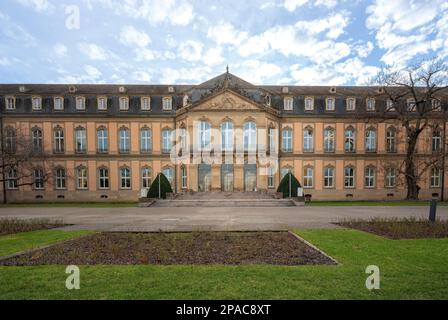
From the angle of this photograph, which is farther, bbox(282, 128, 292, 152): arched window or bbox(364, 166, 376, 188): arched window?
bbox(364, 166, 376, 188): arched window

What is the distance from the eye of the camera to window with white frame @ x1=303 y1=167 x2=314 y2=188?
1230 inches

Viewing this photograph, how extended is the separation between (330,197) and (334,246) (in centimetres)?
2564

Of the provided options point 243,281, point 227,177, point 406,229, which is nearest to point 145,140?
point 227,177

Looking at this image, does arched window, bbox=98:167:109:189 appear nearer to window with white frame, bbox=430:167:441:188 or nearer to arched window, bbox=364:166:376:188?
arched window, bbox=364:166:376:188

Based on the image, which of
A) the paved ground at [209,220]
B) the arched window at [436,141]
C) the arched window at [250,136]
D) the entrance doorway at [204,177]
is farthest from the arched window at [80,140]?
the arched window at [436,141]

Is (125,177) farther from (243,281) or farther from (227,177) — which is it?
(243,281)

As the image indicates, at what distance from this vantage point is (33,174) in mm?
30938

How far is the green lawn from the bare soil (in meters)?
0.64

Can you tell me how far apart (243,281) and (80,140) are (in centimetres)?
3238

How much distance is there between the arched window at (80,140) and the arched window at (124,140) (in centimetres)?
441

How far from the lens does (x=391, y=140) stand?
31.8 metres

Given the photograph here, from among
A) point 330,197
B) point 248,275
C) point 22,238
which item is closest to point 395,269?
point 248,275

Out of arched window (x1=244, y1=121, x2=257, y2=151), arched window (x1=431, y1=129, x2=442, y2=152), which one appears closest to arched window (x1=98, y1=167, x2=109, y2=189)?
arched window (x1=244, y1=121, x2=257, y2=151)

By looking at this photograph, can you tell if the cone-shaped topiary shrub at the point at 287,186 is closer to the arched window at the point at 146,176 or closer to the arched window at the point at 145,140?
the arched window at the point at 146,176
